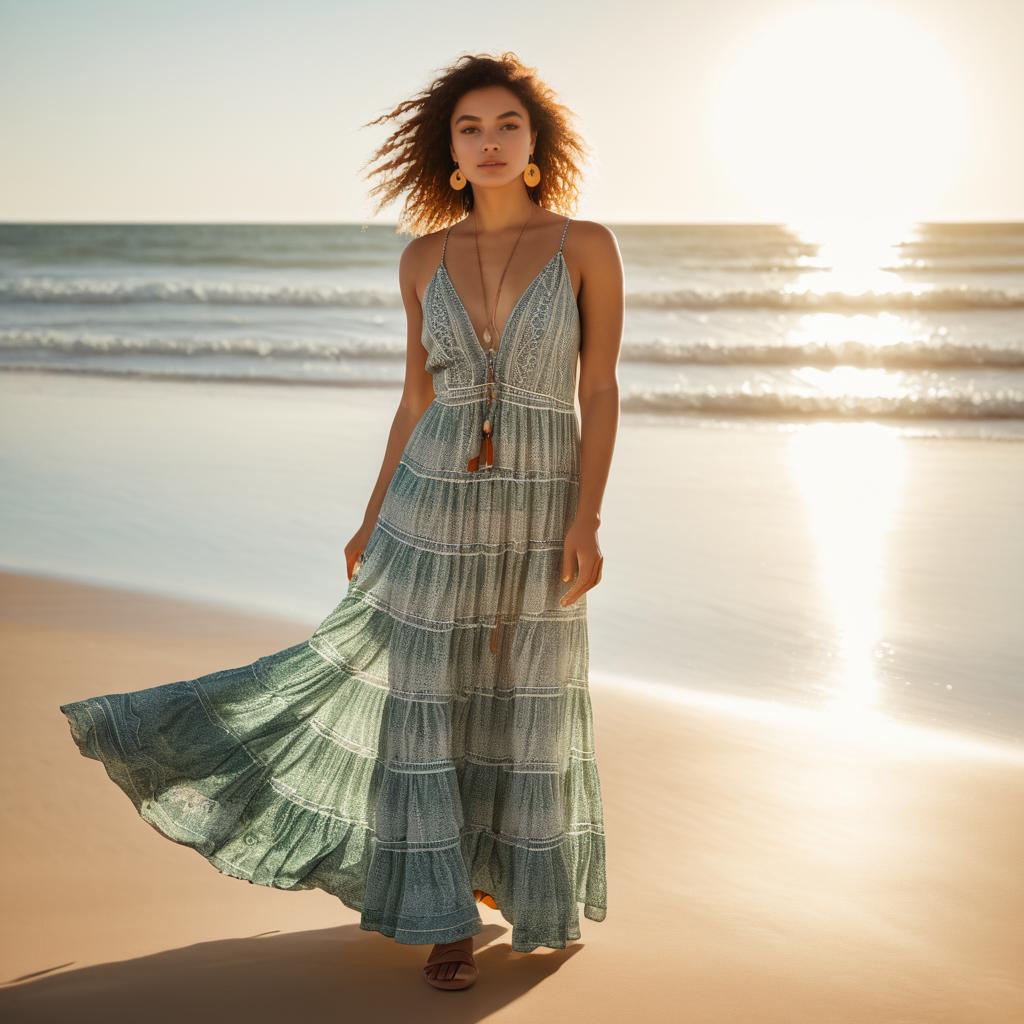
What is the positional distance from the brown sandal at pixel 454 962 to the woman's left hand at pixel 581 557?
30.2 inches

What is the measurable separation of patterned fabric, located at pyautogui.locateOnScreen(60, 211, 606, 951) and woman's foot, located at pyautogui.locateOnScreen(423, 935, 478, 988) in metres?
0.09

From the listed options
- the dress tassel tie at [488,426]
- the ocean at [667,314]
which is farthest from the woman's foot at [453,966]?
the ocean at [667,314]

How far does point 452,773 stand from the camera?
257 cm

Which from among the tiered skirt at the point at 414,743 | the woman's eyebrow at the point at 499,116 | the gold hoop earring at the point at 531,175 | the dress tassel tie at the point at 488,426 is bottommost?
the tiered skirt at the point at 414,743

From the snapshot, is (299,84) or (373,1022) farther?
(299,84)

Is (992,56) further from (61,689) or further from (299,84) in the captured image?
(61,689)

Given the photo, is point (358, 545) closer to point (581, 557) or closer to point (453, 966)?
point (581, 557)

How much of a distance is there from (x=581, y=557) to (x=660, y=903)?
1060mm

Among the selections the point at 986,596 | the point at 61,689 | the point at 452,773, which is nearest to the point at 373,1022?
the point at 452,773

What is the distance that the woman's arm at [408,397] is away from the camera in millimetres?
2801

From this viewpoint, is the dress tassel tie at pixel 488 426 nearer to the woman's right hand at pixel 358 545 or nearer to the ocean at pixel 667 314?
the woman's right hand at pixel 358 545

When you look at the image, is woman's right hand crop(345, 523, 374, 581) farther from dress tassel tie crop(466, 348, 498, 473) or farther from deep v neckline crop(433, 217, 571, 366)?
deep v neckline crop(433, 217, 571, 366)

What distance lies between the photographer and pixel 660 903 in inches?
122

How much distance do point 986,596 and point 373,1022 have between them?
414 centimetres
